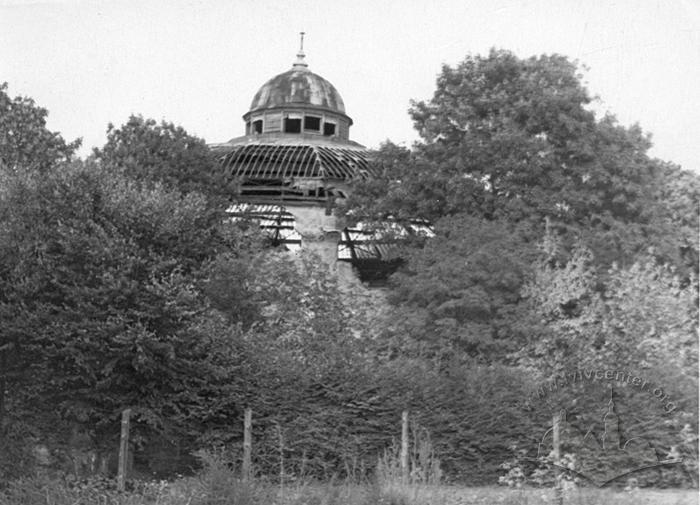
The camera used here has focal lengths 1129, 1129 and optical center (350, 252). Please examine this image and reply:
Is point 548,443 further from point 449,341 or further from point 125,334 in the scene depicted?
point 125,334

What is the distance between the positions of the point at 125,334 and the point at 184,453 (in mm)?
2934

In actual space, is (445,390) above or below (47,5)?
below

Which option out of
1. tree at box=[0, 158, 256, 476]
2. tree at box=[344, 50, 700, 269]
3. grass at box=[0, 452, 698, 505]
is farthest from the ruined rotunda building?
grass at box=[0, 452, 698, 505]

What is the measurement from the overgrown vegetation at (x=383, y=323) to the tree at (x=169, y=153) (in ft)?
8.93

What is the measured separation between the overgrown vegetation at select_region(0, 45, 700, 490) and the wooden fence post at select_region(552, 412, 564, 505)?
38cm

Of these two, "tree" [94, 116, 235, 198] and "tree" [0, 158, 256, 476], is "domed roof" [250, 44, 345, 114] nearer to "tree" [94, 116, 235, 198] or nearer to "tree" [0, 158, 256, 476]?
"tree" [94, 116, 235, 198]

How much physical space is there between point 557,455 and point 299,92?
34.0 metres

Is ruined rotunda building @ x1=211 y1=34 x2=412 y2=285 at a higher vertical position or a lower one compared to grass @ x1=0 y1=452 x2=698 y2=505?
higher

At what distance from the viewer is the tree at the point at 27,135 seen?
34.2 metres

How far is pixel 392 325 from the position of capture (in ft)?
96.1

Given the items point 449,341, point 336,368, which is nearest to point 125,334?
point 336,368

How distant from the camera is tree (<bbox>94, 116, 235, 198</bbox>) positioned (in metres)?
35.9
